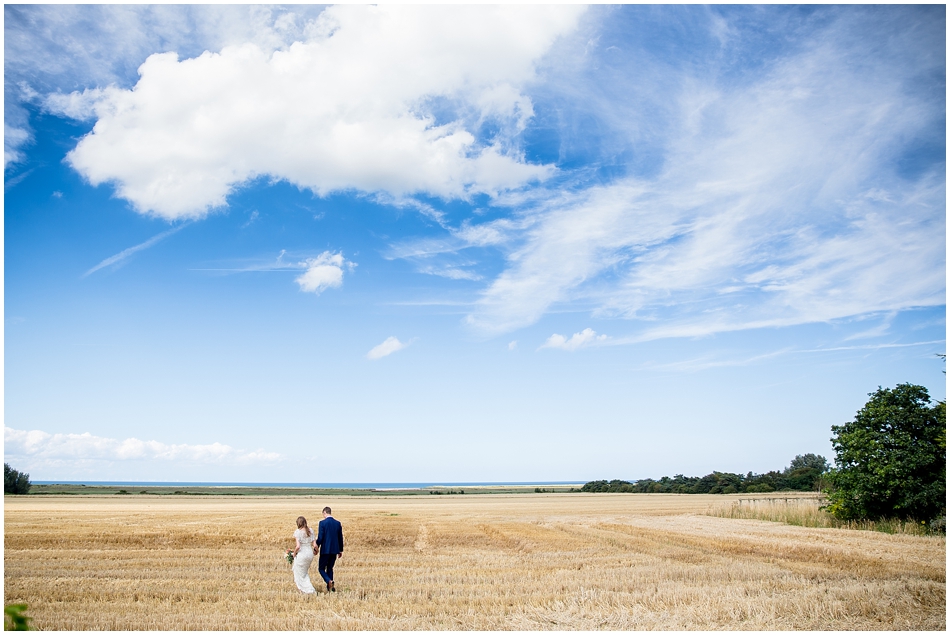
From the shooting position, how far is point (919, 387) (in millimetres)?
30156

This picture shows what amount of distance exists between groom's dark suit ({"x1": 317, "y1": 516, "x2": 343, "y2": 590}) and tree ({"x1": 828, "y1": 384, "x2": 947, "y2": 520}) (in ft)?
89.0

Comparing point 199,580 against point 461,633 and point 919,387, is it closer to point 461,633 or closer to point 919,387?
point 461,633

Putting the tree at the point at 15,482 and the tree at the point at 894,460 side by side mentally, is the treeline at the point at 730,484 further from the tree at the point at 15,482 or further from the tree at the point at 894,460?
the tree at the point at 15,482

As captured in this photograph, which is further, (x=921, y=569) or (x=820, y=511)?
(x=820, y=511)

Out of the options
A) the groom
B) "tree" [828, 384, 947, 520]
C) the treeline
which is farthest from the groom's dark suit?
the treeline

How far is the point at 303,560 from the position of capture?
14.7 m

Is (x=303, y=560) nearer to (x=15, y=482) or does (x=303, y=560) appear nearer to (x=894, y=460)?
(x=894, y=460)

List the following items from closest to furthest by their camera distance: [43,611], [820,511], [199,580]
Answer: [43,611] → [199,580] → [820,511]

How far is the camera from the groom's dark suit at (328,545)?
14961 mm

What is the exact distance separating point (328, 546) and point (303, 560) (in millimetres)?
649

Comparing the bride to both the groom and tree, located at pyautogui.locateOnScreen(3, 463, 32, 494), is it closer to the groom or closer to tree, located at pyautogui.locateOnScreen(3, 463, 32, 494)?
the groom

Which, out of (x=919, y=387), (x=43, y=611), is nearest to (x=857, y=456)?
(x=919, y=387)

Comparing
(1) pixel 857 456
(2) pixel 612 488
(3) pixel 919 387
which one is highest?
(3) pixel 919 387

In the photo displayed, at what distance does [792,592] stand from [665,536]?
15.3 metres
